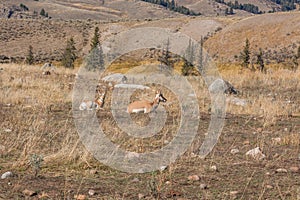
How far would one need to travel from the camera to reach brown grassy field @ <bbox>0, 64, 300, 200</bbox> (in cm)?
454

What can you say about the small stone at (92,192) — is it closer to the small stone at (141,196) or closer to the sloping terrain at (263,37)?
the small stone at (141,196)

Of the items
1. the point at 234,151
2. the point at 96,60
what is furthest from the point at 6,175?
the point at 96,60

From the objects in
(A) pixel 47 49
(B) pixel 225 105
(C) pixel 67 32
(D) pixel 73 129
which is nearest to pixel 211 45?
(A) pixel 47 49

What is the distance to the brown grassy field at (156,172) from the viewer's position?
4.54 metres

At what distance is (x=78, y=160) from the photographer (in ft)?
18.7

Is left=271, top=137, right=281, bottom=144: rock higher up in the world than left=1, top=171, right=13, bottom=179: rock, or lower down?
lower down

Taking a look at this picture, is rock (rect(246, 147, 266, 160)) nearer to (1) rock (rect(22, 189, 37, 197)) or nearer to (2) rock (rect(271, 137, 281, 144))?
(2) rock (rect(271, 137, 281, 144))

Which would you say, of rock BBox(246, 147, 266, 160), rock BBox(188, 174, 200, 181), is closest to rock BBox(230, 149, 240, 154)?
rock BBox(246, 147, 266, 160)

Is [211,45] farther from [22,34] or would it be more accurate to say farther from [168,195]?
[168,195]

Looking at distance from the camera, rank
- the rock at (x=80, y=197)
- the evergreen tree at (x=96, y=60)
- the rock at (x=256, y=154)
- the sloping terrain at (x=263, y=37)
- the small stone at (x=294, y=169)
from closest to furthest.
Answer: the rock at (x=80, y=197)
the small stone at (x=294, y=169)
the rock at (x=256, y=154)
the evergreen tree at (x=96, y=60)
the sloping terrain at (x=263, y=37)

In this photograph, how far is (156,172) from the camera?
208 inches

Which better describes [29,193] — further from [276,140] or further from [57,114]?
[57,114]

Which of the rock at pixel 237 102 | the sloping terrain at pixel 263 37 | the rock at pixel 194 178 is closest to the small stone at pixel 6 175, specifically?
the rock at pixel 194 178

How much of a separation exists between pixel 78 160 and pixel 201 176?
1590 mm
